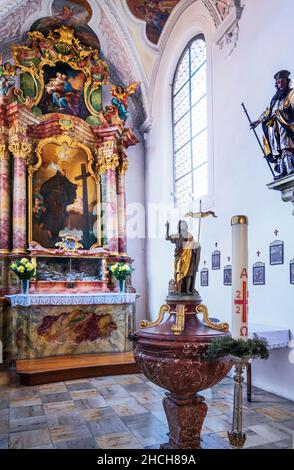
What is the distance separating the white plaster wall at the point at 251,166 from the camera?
5.21 meters

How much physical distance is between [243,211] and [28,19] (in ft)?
20.9

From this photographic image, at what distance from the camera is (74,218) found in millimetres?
8742

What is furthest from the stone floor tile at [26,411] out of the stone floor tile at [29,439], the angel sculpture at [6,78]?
the angel sculpture at [6,78]

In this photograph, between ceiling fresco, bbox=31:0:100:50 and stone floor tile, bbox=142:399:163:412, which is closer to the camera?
stone floor tile, bbox=142:399:163:412

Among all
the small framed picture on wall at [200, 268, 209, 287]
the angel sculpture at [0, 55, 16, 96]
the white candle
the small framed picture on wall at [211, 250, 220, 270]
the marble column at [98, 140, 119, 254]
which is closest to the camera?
the white candle

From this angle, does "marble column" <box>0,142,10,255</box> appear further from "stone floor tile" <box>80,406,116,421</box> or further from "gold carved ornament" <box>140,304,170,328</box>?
"gold carved ornament" <box>140,304,170,328</box>

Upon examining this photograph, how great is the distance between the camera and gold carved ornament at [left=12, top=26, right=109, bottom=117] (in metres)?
8.80

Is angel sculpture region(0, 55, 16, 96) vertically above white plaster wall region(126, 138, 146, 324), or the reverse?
angel sculpture region(0, 55, 16, 96)

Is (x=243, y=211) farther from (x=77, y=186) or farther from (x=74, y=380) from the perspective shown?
(x=77, y=186)

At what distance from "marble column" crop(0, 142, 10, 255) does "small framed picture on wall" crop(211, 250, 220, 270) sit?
388 cm

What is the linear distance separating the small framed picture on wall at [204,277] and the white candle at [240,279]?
15.9 feet

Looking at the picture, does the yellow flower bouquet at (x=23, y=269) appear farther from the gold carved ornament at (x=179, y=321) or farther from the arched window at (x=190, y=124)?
the gold carved ornament at (x=179, y=321)

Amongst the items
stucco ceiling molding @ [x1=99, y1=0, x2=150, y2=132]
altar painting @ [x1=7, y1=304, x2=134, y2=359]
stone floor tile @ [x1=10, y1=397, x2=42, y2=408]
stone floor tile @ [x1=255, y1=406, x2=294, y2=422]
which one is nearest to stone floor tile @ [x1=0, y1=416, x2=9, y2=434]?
stone floor tile @ [x1=10, y1=397, x2=42, y2=408]

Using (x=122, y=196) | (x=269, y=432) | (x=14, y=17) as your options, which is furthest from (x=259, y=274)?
(x=14, y=17)
